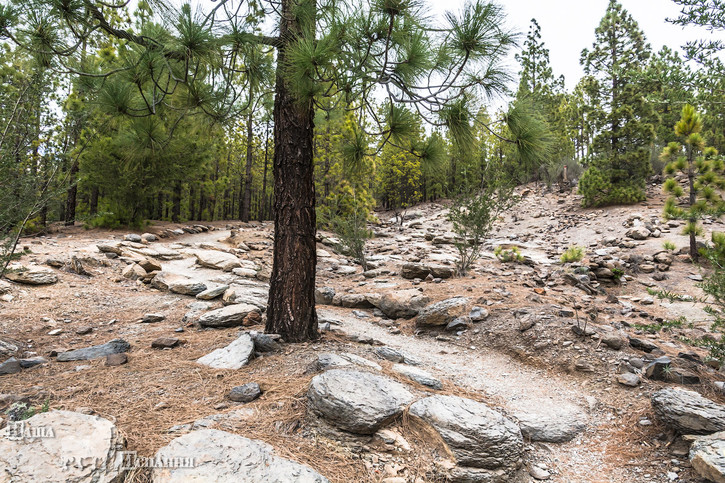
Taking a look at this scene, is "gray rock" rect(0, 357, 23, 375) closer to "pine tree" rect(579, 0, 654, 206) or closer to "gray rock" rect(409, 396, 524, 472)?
"gray rock" rect(409, 396, 524, 472)

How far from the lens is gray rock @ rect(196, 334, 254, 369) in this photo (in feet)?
8.32

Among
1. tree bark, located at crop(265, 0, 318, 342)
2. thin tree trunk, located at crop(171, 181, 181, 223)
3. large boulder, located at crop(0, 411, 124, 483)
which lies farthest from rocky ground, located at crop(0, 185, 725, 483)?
thin tree trunk, located at crop(171, 181, 181, 223)

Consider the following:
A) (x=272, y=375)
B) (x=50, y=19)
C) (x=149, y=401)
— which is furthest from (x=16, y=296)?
(x=272, y=375)

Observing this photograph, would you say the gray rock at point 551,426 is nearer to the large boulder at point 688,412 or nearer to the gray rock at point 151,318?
the large boulder at point 688,412

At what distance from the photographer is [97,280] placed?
521cm

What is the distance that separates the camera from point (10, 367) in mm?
2389

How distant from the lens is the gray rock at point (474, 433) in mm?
1744

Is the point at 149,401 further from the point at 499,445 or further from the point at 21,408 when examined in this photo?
the point at 499,445

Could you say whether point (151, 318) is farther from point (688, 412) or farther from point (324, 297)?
point (688, 412)

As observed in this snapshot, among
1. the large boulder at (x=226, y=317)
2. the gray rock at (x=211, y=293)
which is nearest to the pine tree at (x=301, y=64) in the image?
the large boulder at (x=226, y=317)

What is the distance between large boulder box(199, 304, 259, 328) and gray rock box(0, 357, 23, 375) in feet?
4.47

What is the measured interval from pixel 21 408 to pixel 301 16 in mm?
2946

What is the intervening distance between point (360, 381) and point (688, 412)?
1875mm

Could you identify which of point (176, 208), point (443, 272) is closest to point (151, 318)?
point (443, 272)
